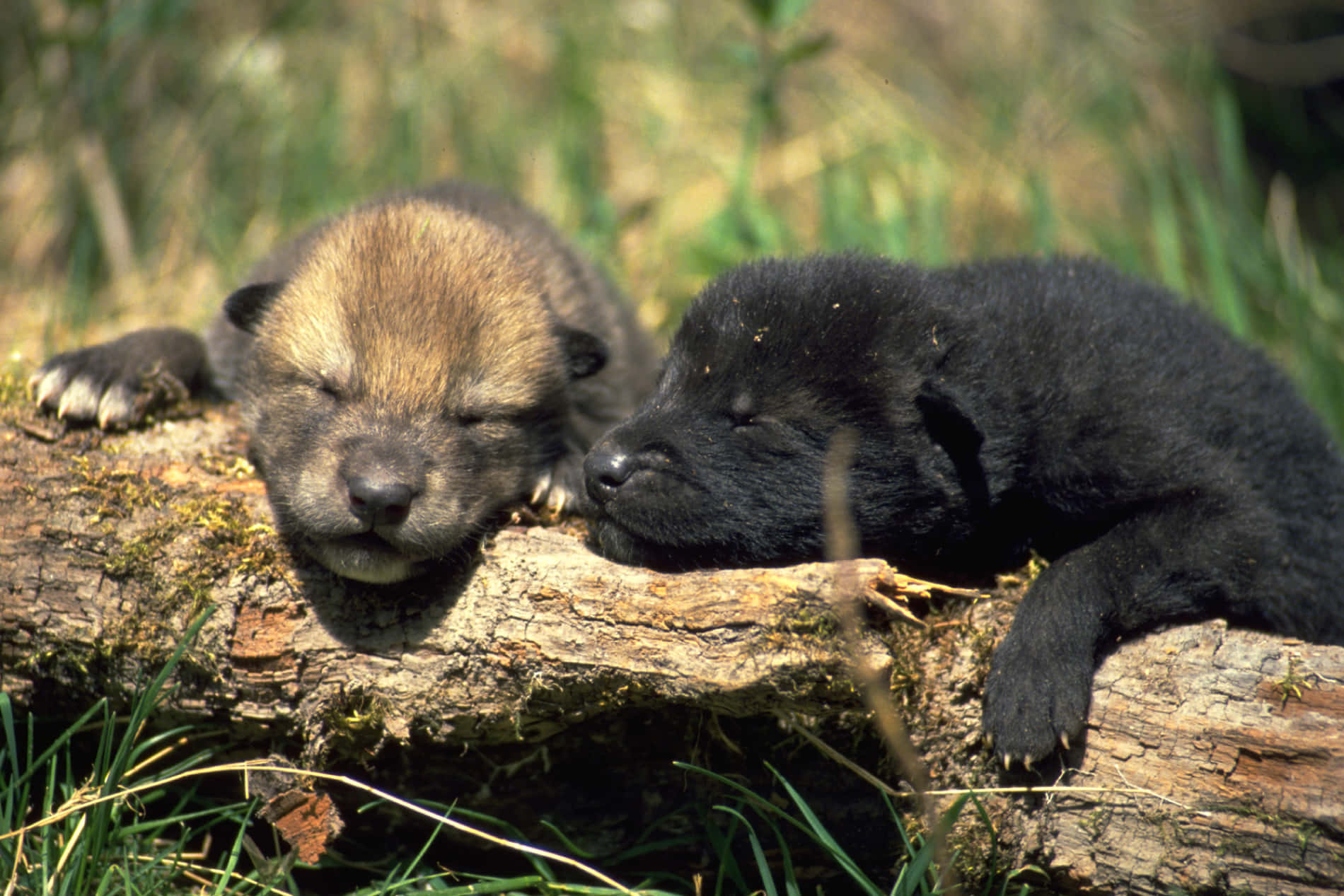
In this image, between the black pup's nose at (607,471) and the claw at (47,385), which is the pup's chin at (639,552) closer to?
the black pup's nose at (607,471)

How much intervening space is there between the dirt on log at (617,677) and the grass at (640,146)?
2.32 metres

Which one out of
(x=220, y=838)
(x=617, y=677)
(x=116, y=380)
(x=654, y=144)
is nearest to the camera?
(x=617, y=677)

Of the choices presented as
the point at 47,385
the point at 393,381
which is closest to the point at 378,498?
the point at 393,381

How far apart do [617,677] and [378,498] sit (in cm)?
76

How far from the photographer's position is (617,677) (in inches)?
105

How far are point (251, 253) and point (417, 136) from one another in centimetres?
129

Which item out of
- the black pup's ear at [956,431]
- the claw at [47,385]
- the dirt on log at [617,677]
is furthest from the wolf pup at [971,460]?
the claw at [47,385]

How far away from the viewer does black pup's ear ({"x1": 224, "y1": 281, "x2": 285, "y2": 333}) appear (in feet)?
11.4

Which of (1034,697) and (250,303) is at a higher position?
(250,303)

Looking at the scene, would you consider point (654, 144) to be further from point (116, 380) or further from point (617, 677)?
point (617, 677)

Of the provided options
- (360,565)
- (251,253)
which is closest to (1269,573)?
(360,565)

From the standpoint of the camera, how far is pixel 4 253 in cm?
611

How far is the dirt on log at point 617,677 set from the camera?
2549mm

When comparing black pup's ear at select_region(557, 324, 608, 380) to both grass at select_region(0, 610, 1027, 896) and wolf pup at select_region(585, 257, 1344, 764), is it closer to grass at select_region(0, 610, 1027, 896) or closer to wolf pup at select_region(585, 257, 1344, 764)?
wolf pup at select_region(585, 257, 1344, 764)
